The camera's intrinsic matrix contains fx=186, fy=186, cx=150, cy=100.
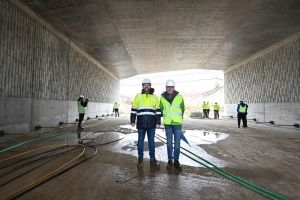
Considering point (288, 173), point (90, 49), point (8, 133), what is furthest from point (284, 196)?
point (90, 49)

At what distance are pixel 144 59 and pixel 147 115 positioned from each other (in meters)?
15.9

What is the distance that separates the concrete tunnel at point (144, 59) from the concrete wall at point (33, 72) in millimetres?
49

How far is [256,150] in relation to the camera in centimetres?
563

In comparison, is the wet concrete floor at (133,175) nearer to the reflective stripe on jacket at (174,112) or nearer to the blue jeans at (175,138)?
the blue jeans at (175,138)

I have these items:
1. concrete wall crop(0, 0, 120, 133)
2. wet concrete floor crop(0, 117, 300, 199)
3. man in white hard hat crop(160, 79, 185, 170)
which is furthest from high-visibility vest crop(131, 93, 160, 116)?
concrete wall crop(0, 0, 120, 133)

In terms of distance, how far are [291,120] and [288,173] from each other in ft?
33.9

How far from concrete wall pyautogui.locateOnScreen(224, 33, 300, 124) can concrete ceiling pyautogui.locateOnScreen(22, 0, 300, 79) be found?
78cm

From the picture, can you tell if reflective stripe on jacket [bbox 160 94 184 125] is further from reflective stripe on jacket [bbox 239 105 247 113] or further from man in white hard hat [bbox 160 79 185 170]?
reflective stripe on jacket [bbox 239 105 247 113]

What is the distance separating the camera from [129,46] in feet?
49.9

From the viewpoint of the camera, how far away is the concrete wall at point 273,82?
1155 centimetres

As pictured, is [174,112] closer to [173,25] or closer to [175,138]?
[175,138]

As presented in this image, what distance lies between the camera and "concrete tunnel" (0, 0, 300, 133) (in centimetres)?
818

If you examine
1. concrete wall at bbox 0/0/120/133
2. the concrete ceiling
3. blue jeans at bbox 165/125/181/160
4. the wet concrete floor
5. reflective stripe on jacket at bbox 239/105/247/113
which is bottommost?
the wet concrete floor

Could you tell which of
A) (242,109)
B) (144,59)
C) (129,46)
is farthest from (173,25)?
(144,59)
